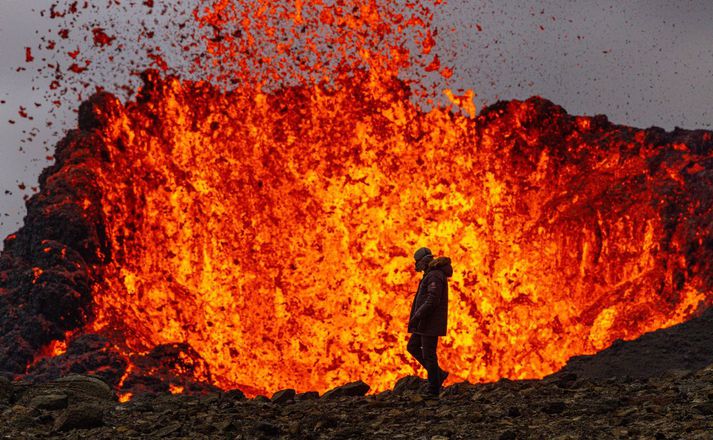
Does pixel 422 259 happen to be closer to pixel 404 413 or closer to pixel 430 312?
pixel 430 312

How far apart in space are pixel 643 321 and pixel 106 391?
623 inches

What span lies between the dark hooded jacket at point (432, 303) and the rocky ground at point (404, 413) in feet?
3.19

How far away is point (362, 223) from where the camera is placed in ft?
89.9

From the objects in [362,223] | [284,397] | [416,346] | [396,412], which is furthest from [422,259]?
[362,223]

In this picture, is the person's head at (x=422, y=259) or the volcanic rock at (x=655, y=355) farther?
the volcanic rock at (x=655, y=355)

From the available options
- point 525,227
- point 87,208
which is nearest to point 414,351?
point 87,208

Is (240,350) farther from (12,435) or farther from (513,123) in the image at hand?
(12,435)

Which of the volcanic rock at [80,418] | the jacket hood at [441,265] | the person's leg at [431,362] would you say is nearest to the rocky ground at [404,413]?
the volcanic rock at [80,418]

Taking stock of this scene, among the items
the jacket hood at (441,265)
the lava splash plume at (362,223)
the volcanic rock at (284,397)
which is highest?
the lava splash plume at (362,223)

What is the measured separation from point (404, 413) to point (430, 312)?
1786 millimetres

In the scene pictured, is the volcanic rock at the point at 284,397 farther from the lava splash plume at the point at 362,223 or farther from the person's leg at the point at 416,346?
the lava splash plume at the point at 362,223

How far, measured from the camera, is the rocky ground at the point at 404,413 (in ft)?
28.5

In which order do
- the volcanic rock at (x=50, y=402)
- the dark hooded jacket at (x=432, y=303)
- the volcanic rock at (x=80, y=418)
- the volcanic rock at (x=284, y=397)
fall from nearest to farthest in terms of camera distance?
the volcanic rock at (x=80, y=418) → the volcanic rock at (x=50, y=402) → the dark hooded jacket at (x=432, y=303) → the volcanic rock at (x=284, y=397)

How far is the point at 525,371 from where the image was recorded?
25516 millimetres
